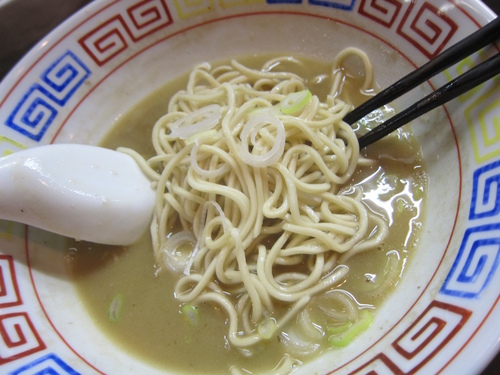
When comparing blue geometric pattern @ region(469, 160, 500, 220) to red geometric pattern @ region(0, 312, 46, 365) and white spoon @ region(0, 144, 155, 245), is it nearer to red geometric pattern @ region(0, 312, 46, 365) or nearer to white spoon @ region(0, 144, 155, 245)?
white spoon @ region(0, 144, 155, 245)

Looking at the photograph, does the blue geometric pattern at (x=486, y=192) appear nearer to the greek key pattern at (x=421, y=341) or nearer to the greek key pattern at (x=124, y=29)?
the greek key pattern at (x=421, y=341)

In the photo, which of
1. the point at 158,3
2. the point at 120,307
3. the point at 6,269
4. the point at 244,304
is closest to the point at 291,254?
the point at 244,304

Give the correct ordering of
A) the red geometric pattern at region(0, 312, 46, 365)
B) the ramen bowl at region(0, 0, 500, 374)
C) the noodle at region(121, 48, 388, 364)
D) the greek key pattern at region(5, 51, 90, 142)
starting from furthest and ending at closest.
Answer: the greek key pattern at region(5, 51, 90, 142) < the noodle at region(121, 48, 388, 364) < the red geometric pattern at region(0, 312, 46, 365) < the ramen bowl at region(0, 0, 500, 374)

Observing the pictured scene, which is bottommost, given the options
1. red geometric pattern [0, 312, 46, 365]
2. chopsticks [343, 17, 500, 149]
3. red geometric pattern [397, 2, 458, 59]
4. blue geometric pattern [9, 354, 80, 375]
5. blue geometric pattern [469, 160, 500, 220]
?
blue geometric pattern [9, 354, 80, 375]

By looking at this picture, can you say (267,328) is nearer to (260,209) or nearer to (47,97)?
(260,209)

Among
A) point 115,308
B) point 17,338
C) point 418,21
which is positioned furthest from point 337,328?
point 418,21

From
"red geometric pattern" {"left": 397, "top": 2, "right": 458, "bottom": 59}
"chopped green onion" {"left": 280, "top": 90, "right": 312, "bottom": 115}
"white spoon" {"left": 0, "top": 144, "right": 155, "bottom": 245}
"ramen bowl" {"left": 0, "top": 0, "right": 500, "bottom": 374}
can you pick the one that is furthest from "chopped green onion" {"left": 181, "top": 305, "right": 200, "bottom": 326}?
"red geometric pattern" {"left": 397, "top": 2, "right": 458, "bottom": 59}
